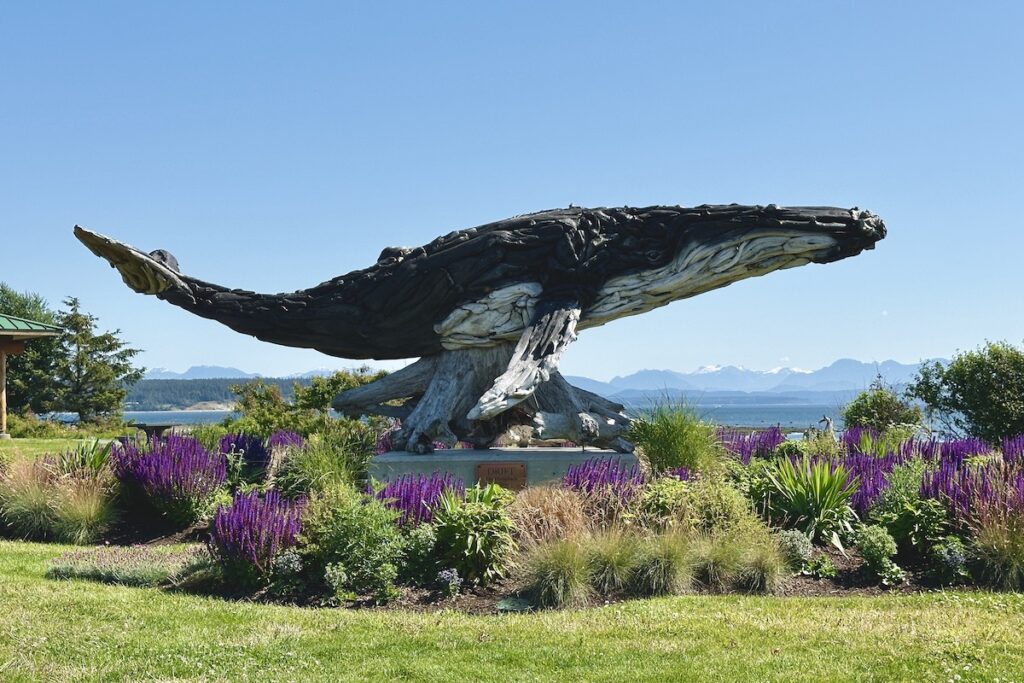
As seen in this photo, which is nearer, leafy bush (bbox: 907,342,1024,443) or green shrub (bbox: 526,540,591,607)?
green shrub (bbox: 526,540,591,607)

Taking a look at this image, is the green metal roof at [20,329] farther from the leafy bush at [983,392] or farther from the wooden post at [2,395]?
the leafy bush at [983,392]

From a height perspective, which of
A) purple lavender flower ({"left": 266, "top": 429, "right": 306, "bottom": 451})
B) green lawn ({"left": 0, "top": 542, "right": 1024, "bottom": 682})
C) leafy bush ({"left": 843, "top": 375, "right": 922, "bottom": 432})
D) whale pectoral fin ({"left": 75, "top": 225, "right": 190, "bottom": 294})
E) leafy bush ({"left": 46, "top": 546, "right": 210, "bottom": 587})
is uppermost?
whale pectoral fin ({"left": 75, "top": 225, "right": 190, "bottom": 294})

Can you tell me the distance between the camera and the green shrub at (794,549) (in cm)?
751

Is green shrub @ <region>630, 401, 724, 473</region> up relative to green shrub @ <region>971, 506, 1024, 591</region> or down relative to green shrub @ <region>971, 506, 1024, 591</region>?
up

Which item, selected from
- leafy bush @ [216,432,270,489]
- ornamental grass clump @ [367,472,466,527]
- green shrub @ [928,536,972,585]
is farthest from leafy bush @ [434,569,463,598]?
leafy bush @ [216,432,270,489]

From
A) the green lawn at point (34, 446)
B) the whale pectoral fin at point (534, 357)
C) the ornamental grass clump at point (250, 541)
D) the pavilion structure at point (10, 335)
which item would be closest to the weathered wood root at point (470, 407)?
the whale pectoral fin at point (534, 357)

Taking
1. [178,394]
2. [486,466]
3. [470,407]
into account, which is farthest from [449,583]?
[178,394]

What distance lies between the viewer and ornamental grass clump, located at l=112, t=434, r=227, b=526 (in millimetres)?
9852

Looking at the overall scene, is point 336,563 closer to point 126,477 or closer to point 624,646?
point 624,646

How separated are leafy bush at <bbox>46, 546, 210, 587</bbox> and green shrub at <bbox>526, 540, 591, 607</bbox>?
117 inches

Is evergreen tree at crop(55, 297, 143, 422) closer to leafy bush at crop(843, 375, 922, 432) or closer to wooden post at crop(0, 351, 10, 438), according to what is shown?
wooden post at crop(0, 351, 10, 438)

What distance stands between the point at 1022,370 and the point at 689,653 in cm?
1406

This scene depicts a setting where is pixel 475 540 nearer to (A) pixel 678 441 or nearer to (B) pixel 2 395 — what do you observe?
(A) pixel 678 441

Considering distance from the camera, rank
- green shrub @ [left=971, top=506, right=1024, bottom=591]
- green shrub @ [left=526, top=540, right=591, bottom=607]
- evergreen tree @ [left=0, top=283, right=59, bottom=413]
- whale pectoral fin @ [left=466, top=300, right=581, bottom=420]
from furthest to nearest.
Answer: evergreen tree @ [left=0, top=283, right=59, bottom=413], whale pectoral fin @ [left=466, top=300, right=581, bottom=420], green shrub @ [left=971, top=506, right=1024, bottom=591], green shrub @ [left=526, top=540, right=591, bottom=607]
